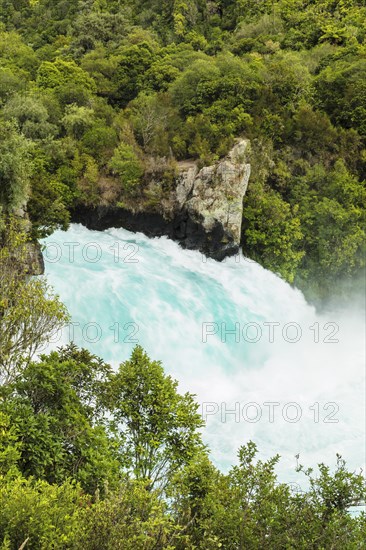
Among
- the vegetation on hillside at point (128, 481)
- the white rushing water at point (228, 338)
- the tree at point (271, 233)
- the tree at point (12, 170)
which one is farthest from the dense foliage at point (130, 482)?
the tree at point (271, 233)

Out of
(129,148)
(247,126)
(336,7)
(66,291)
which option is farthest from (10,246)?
(336,7)

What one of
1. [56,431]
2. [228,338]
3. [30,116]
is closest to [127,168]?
[30,116]

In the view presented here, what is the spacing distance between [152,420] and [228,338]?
1149cm

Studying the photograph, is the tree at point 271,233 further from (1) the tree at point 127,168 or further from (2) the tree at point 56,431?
(2) the tree at point 56,431

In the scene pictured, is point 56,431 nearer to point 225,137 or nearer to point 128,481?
point 128,481

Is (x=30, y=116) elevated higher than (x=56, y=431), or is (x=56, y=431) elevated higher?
(x=30, y=116)

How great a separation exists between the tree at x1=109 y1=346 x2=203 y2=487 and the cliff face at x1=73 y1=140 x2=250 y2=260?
16756 millimetres

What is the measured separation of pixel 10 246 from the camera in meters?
17.2

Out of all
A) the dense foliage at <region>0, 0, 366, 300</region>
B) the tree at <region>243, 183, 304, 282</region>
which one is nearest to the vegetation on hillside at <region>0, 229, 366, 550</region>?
the dense foliage at <region>0, 0, 366, 300</region>

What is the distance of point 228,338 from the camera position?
21.8 m

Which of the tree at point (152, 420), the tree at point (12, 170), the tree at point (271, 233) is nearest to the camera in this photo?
the tree at point (152, 420)

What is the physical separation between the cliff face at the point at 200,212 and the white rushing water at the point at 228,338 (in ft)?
3.69

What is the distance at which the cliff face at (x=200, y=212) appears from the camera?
27078 mm

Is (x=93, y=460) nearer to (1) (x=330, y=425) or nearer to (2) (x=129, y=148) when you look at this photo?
(1) (x=330, y=425)
